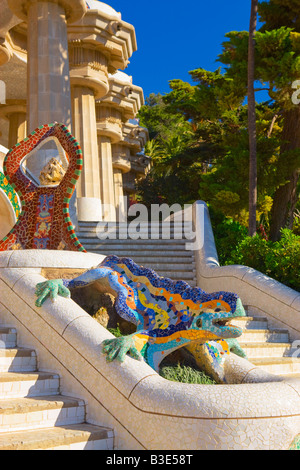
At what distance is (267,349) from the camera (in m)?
7.83

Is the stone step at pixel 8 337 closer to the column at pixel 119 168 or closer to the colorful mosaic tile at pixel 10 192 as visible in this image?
the colorful mosaic tile at pixel 10 192

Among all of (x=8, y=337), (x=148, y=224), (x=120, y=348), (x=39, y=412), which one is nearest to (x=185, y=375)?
(x=120, y=348)

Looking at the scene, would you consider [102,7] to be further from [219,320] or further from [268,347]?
[219,320]

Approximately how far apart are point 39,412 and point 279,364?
3841 mm

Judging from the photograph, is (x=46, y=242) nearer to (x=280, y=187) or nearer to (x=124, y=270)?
(x=124, y=270)

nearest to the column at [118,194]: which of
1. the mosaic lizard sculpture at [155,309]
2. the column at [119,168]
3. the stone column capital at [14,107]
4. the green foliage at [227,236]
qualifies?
the column at [119,168]

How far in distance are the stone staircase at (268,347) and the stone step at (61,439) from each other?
3019mm

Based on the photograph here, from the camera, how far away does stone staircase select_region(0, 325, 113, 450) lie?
14.0 ft

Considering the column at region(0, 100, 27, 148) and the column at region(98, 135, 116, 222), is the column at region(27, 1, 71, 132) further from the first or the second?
the column at region(98, 135, 116, 222)

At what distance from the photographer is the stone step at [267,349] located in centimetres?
→ 749

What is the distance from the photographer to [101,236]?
13.8 m

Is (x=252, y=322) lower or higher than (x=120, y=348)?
lower

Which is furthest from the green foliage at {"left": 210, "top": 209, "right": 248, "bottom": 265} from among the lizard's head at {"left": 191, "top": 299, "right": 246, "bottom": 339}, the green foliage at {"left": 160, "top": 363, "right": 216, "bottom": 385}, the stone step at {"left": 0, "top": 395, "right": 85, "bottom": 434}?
the stone step at {"left": 0, "top": 395, "right": 85, "bottom": 434}

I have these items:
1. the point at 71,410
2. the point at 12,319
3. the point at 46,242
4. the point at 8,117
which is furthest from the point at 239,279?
the point at 8,117
